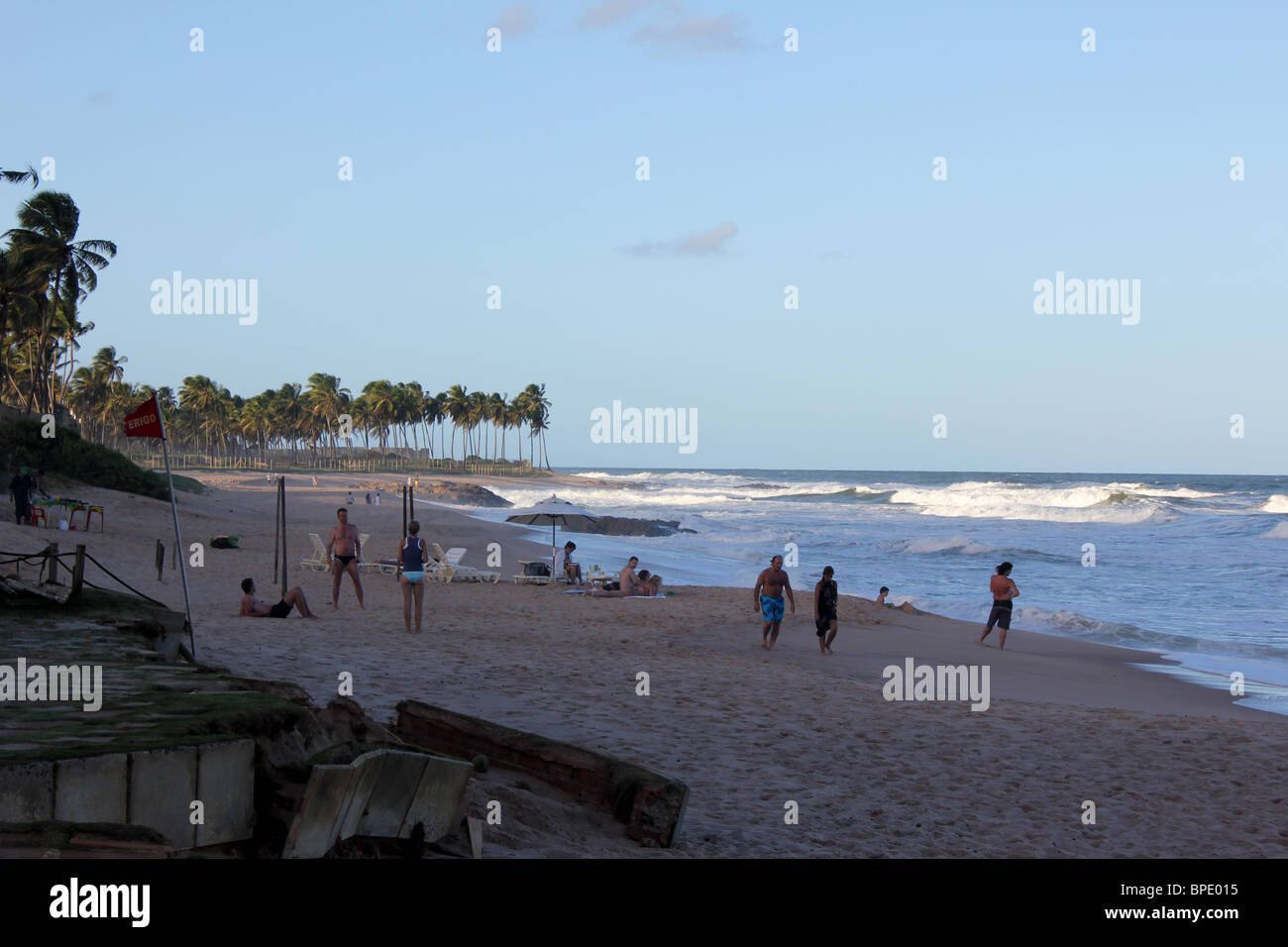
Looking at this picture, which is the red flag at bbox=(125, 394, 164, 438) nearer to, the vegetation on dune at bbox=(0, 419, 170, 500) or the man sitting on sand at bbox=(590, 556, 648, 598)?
the man sitting on sand at bbox=(590, 556, 648, 598)

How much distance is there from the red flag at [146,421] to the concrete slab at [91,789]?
6.04 metres

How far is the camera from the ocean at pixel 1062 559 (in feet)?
59.9

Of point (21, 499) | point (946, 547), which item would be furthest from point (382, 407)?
point (21, 499)

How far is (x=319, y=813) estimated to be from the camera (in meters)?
4.02

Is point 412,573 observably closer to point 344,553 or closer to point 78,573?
point 344,553

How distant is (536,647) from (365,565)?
11.0 m

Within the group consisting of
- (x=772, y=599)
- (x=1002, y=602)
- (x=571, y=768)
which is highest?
(x=571, y=768)

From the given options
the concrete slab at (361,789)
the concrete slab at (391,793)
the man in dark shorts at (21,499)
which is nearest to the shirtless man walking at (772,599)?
the concrete slab at (391,793)

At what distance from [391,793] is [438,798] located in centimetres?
25

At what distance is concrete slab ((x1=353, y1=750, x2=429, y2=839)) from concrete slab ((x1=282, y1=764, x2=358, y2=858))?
0.50ft

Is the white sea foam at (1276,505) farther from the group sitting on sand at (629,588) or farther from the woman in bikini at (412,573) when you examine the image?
the woman in bikini at (412,573)

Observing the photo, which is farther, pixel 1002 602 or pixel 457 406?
pixel 457 406

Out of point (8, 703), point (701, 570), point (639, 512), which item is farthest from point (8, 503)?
point (639, 512)
